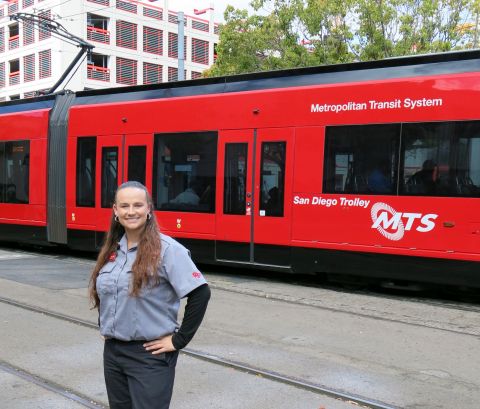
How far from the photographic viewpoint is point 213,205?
9742 millimetres

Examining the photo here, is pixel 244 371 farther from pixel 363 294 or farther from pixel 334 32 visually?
pixel 334 32

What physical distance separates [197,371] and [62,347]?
4.88ft

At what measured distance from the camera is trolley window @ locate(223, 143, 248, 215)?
937 cm

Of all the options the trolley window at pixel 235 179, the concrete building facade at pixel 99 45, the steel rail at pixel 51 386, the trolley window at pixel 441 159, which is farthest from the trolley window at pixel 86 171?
the concrete building facade at pixel 99 45

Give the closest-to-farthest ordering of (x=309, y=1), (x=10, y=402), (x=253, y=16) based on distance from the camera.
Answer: (x=10, y=402) → (x=309, y=1) → (x=253, y=16)

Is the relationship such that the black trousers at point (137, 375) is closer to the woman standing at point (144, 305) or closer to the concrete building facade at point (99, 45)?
the woman standing at point (144, 305)

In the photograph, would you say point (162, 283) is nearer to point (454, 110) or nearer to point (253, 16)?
point (454, 110)

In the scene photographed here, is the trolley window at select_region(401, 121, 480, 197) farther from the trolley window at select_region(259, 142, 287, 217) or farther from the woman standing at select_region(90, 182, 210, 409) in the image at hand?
the woman standing at select_region(90, 182, 210, 409)

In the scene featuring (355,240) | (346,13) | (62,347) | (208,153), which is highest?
(346,13)

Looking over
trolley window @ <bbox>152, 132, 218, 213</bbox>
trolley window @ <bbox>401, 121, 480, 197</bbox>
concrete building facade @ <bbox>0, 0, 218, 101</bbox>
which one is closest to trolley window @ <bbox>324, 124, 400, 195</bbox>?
trolley window @ <bbox>401, 121, 480, 197</bbox>

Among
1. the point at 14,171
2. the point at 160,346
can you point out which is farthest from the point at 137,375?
the point at 14,171

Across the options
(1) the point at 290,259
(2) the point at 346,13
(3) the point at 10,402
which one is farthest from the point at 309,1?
(3) the point at 10,402

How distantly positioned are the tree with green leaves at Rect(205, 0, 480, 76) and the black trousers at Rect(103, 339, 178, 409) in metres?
17.7

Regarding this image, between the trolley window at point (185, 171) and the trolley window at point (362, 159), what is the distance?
2.19m
